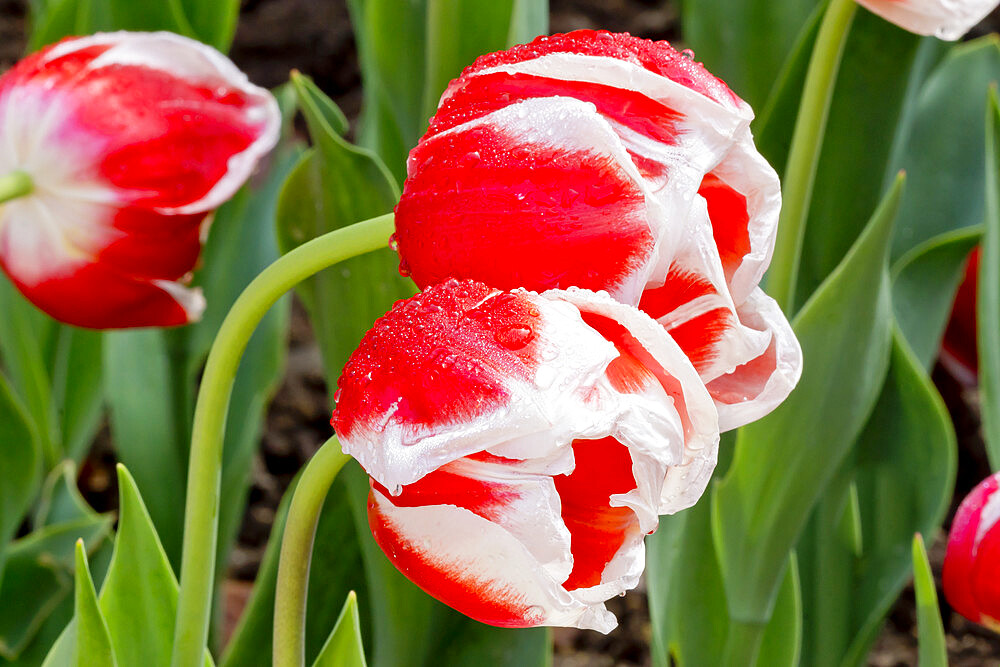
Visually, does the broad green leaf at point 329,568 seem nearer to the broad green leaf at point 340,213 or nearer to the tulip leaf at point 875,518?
the broad green leaf at point 340,213

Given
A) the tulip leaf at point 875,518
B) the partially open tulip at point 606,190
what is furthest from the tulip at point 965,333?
the partially open tulip at point 606,190

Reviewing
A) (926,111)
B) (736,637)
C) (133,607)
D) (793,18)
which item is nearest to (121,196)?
(133,607)

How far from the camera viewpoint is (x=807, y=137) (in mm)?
486

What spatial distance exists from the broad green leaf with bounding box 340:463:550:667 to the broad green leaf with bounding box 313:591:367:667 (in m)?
0.15

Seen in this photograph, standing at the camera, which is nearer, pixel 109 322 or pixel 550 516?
pixel 550 516

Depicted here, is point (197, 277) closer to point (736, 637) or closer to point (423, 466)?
point (736, 637)

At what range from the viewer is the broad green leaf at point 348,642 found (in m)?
0.36

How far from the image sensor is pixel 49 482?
79 centimetres

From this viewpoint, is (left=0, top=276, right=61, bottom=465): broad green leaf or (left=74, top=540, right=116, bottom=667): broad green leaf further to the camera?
(left=0, top=276, right=61, bottom=465): broad green leaf

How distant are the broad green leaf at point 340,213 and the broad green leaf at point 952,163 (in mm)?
465

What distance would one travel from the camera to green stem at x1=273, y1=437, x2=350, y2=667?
0.90 feet

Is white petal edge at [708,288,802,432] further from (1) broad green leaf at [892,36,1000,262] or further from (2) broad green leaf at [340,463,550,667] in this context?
(1) broad green leaf at [892,36,1000,262]

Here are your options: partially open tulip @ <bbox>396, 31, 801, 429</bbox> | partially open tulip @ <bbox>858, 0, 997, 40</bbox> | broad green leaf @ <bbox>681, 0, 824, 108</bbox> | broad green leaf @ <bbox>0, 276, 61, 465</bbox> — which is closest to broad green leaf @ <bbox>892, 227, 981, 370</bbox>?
broad green leaf @ <bbox>681, 0, 824, 108</bbox>

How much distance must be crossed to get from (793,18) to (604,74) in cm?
54
